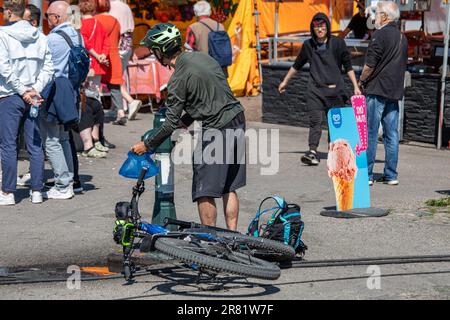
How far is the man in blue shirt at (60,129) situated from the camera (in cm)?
967

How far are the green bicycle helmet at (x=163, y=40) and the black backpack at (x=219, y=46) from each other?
19.9 ft

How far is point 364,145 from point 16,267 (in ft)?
11.7

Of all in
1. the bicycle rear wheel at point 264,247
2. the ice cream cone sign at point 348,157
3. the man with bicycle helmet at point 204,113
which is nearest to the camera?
the bicycle rear wheel at point 264,247

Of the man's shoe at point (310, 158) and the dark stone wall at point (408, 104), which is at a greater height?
the dark stone wall at point (408, 104)

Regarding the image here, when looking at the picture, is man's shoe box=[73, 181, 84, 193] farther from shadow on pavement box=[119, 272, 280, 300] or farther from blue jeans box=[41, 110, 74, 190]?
shadow on pavement box=[119, 272, 280, 300]

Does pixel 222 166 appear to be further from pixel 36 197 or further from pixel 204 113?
pixel 36 197

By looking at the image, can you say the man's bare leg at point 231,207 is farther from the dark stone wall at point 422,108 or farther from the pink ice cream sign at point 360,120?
the dark stone wall at point 422,108

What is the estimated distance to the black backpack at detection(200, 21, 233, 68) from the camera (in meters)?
13.4

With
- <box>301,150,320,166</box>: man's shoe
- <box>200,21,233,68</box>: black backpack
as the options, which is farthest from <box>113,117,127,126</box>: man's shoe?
<box>301,150,320,166</box>: man's shoe

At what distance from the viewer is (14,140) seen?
9.48m

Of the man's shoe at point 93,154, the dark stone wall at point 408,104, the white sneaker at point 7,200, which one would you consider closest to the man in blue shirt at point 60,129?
the white sneaker at point 7,200

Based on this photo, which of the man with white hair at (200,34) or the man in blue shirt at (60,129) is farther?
the man with white hair at (200,34)

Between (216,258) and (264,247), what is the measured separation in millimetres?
662

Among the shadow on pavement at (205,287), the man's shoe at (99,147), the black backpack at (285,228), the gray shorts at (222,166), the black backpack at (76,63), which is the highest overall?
the black backpack at (76,63)
